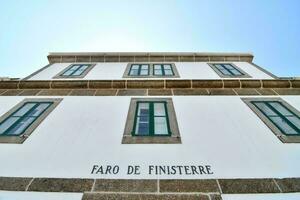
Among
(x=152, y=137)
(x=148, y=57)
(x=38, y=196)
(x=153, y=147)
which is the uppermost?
(x=148, y=57)

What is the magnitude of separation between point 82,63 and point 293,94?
8.93m

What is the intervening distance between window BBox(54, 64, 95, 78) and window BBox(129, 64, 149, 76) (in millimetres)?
1908

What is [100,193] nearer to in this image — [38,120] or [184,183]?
[184,183]

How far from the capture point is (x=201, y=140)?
5621 millimetres

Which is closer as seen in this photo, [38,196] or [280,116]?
[38,196]

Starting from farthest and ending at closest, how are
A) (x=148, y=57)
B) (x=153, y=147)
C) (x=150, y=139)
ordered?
1. (x=148, y=57)
2. (x=150, y=139)
3. (x=153, y=147)

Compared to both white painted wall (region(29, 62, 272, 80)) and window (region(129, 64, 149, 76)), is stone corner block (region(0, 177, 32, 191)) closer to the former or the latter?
white painted wall (region(29, 62, 272, 80))

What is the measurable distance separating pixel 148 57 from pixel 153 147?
7254mm

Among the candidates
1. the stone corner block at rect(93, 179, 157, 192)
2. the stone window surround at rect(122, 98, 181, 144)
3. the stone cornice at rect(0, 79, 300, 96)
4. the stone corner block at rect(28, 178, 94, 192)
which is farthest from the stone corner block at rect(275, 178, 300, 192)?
the stone cornice at rect(0, 79, 300, 96)

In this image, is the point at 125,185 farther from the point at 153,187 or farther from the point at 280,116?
the point at 280,116

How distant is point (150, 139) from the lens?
18.4 feet

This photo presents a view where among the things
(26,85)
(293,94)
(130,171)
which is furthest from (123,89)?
(293,94)

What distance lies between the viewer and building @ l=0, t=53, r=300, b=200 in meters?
4.50

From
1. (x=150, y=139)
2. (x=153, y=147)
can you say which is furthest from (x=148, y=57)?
(x=153, y=147)
